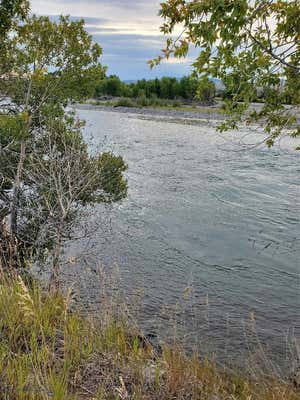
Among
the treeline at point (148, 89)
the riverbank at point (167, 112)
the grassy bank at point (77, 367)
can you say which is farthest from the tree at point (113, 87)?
the grassy bank at point (77, 367)

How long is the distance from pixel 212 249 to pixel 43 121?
7427mm

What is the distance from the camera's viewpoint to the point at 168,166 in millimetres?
29875

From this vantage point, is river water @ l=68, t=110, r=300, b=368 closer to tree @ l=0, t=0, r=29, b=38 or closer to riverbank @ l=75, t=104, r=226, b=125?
tree @ l=0, t=0, r=29, b=38

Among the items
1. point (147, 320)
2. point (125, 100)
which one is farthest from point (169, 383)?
point (125, 100)

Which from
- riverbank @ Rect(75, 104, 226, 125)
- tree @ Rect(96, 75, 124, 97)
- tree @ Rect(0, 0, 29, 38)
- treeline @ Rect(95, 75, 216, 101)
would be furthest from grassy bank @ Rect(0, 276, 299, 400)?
tree @ Rect(96, 75, 124, 97)

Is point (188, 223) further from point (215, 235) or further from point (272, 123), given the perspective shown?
point (272, 123)

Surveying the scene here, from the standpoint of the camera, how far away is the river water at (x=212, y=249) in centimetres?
990

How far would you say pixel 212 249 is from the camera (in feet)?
52.4

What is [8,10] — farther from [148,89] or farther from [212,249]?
[148,89]

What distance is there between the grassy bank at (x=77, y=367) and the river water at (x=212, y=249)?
3.30ft

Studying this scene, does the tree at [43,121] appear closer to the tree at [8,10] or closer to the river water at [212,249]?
the river water at [212,249]

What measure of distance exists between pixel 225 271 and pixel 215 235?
3.62m

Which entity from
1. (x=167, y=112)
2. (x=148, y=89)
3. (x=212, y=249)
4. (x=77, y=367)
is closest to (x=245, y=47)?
(x=77, y=367)

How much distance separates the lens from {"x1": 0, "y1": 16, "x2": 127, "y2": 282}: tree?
11.5m
